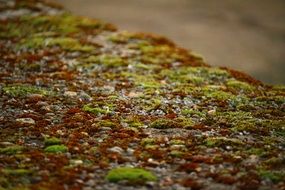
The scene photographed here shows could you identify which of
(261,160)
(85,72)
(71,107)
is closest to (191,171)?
(261,160)

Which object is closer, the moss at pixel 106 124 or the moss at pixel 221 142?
the moss at pixel 221 142

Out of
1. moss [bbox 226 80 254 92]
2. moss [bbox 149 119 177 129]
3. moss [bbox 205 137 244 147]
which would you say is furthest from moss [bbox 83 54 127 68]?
moss [bbox 205 137 244 147]

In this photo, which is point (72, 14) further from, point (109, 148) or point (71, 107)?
point (109, 148)

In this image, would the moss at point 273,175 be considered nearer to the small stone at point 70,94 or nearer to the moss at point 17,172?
the moss at point 17,172

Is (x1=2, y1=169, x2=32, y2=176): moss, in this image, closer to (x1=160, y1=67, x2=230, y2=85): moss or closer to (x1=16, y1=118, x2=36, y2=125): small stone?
(x1=16, y1=118, x2=36, y2=125): small stone

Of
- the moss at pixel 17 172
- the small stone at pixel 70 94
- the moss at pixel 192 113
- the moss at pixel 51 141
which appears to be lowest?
the moss at pixel 17 172

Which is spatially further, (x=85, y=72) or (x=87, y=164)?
(x=85, y=72)

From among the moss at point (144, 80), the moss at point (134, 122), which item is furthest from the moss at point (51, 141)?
the moss at point (144, 80)
